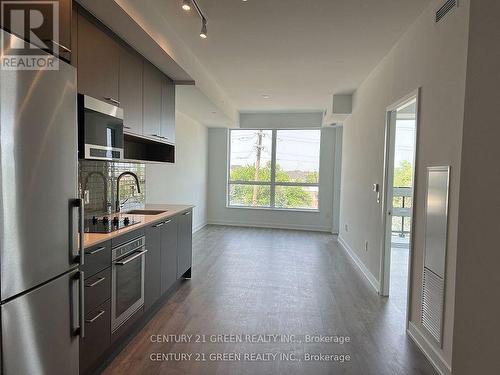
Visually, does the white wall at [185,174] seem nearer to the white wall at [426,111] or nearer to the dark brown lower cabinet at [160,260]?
the dark brown lower cabinet at [160,260]

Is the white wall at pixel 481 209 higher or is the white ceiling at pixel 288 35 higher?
the white ceiling at pixel 288 35

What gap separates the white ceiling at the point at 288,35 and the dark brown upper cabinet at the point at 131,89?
0.32 meters

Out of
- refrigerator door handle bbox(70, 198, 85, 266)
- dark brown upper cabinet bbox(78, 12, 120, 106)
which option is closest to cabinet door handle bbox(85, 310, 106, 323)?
refrigerator door handle bbox(70, 198, 85, 266)

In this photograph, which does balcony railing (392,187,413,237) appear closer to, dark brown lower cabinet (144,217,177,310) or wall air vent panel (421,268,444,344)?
wall air vent panel (421,268,444,344)

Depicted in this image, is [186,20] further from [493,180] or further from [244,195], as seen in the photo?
[244,195]

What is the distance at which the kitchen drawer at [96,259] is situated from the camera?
191 cm

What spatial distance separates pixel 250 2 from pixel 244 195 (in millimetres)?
5742

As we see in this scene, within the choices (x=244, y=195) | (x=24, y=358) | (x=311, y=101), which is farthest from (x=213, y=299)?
(x=244, y=195)

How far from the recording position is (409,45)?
297 cm

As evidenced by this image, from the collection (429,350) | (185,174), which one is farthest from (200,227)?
(429,350)

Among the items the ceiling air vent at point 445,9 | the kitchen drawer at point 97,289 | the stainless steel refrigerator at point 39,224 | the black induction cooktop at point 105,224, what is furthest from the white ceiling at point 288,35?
the kitchen drawer at point 97,289

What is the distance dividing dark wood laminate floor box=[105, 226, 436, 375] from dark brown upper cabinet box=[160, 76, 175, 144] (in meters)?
1.84

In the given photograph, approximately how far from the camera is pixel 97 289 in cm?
203

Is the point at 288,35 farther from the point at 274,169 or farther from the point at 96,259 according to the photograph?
the point at 274,169
